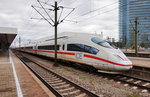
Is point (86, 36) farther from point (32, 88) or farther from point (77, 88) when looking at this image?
point (32, 88)

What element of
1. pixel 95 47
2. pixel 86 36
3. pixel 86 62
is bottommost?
pixel 86 62

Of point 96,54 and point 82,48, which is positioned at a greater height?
point 82,48

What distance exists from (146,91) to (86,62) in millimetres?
4186

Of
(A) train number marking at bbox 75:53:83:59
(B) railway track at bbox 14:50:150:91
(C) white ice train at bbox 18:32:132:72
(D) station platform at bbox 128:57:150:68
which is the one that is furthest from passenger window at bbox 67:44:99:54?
(D) station platform at bbox 128:57:150:68

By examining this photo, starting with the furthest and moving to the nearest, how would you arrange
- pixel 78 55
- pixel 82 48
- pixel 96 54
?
pixel 78 55 < pixel 82 48 < pixel 96 54

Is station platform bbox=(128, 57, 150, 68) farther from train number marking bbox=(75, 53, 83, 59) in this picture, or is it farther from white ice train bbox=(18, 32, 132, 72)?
train number marking bbox=(75, 53, 83, 59)

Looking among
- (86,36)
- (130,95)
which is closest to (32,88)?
(130,95)

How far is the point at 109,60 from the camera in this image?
297 inches

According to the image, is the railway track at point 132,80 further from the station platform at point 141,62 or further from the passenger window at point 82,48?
the station platform at point 141,62

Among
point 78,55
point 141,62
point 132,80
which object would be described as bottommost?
point 132,80

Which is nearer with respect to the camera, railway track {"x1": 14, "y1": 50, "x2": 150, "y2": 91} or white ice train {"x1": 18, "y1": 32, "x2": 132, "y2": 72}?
railway track {"x1": 14, "y1": 50, "x2": 150, "y2": 91}

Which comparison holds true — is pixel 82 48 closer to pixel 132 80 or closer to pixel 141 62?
pixel 132 80

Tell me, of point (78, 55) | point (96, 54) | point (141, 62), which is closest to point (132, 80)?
point (96, 54)

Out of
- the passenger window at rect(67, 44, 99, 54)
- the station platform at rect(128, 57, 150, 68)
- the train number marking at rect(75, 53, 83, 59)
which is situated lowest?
the station platform at rect(128, 57, 150, 68)
